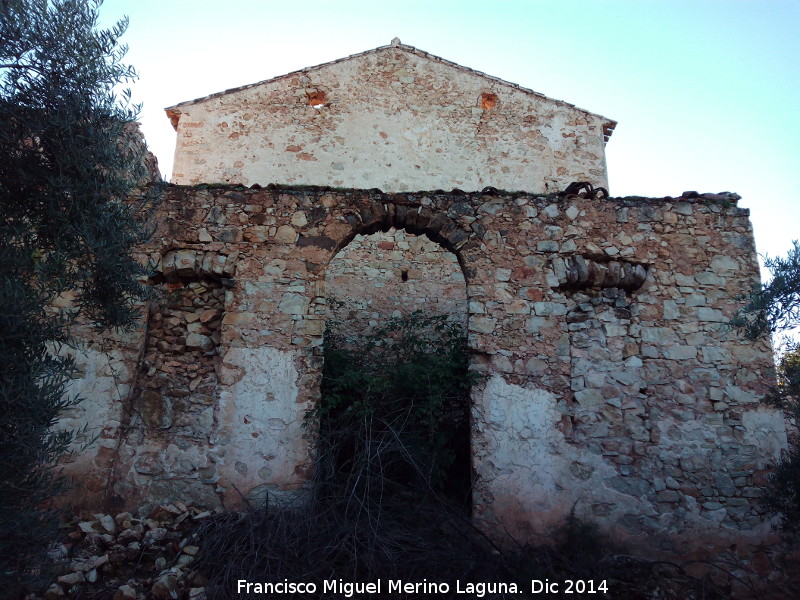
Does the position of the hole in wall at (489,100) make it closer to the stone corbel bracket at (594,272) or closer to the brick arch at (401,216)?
the brick arch at (401,216)

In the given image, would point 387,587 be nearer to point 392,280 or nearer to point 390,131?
point 392,280

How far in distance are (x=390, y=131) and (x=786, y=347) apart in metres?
8.04

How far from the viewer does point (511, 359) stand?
5.73 m

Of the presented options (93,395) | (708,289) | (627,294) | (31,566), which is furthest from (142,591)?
(708,289)

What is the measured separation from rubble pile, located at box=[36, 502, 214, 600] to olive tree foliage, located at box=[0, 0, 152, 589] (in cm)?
87

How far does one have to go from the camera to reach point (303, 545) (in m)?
4.66

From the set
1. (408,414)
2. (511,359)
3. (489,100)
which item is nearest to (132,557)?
(408,414)

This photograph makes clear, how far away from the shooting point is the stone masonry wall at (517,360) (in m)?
5.39

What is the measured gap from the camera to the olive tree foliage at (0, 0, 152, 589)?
3.58 metres

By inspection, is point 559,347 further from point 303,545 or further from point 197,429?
point 197,429

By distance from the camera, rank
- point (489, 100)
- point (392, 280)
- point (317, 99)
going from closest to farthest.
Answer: point (392, 280) < point (317, 99) < point (489, 100)

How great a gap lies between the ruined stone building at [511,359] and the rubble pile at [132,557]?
0.29 m

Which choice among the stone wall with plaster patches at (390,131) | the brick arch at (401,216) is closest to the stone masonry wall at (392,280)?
the stone wall with plaster patches at (390,131)

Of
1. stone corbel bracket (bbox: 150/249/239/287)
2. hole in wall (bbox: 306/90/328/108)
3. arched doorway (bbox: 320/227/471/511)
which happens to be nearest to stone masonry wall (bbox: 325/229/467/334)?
arched doorway (bbox: 320/227/471/511)
